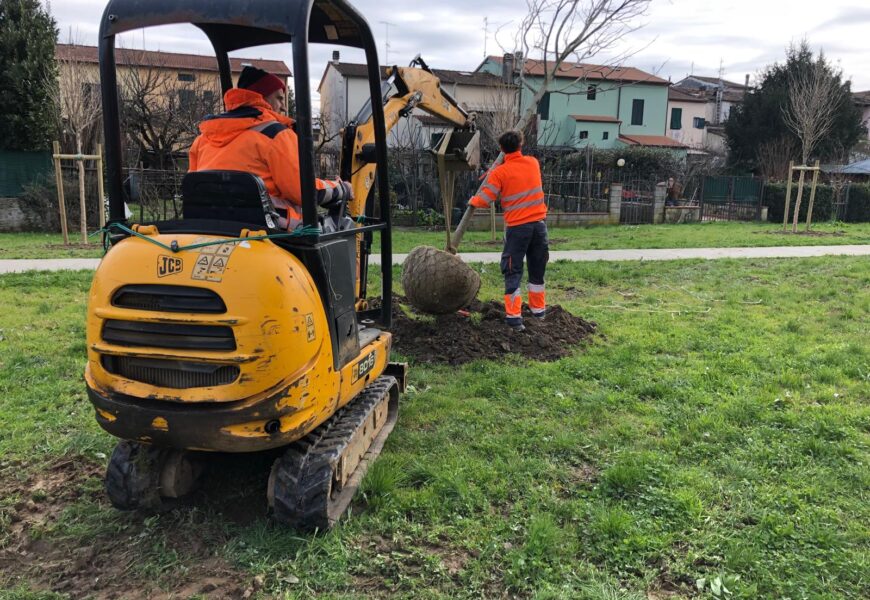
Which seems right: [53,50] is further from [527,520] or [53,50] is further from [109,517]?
[527,520]

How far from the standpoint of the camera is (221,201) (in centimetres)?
309

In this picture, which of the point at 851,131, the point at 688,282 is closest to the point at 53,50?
the point at 688,282

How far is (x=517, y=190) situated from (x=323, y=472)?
429 centimetres

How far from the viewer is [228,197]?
121 inches

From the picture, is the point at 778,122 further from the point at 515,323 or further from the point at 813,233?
the point at 515,323

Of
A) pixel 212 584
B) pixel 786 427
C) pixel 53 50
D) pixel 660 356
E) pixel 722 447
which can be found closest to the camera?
pixel 212 584

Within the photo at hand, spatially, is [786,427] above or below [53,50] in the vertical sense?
below

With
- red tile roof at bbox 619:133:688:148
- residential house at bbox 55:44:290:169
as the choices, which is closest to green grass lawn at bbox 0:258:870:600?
residential house at bbox 55:44:290:169

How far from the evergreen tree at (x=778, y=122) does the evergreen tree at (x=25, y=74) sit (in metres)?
30.0

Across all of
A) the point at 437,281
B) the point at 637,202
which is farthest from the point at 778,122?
the point at 437,281

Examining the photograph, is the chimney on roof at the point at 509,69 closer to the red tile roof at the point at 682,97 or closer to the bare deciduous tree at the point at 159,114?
the bare deciduous tree at the point at 159,114

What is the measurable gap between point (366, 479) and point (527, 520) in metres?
0.93

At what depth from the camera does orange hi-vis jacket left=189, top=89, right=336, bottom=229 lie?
313cm

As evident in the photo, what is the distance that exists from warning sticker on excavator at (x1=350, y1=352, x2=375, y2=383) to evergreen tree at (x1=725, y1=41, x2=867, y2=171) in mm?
31936
